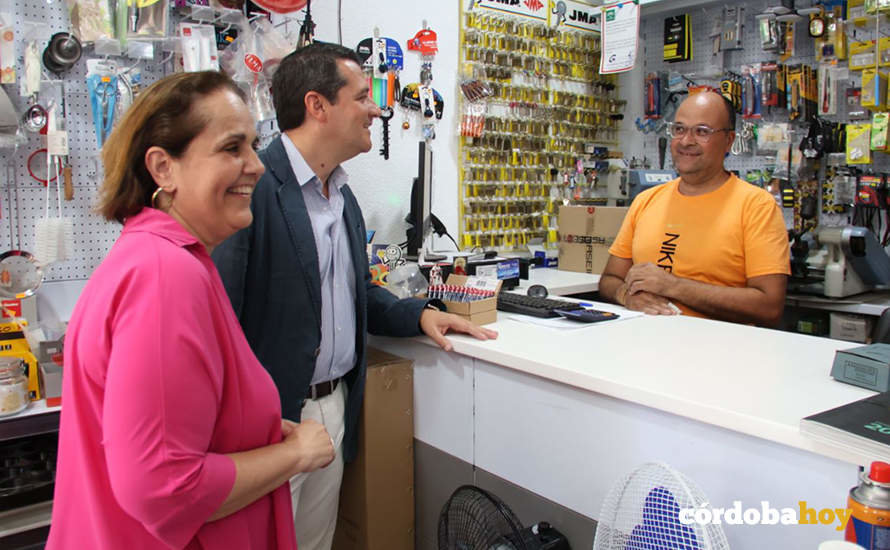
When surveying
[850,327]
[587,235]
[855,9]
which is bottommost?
[850,327]

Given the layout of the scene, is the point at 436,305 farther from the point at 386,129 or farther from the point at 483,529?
the point at 386,129

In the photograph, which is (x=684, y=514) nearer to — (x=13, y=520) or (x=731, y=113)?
(x=13, y=520)

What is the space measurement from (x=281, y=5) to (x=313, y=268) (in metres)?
1.41

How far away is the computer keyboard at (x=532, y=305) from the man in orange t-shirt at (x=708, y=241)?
0.39 m

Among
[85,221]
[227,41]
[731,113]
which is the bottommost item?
[85,221]

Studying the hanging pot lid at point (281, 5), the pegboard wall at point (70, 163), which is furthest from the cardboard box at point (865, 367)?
the hanging pot lid at point (281, 5)

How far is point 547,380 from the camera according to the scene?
1731mm

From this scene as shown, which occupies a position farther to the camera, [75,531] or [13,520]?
[13,520]

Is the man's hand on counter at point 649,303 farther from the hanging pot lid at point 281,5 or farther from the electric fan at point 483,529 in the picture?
the hanging pot lid at point 281,5

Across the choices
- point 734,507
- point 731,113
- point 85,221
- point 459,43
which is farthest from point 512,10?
point 734,507

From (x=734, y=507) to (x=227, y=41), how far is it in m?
2.35

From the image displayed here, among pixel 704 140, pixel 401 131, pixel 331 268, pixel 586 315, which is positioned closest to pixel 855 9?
pixel 704 140

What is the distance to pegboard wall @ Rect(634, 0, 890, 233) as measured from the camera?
3668mm

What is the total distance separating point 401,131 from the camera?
3432mm
